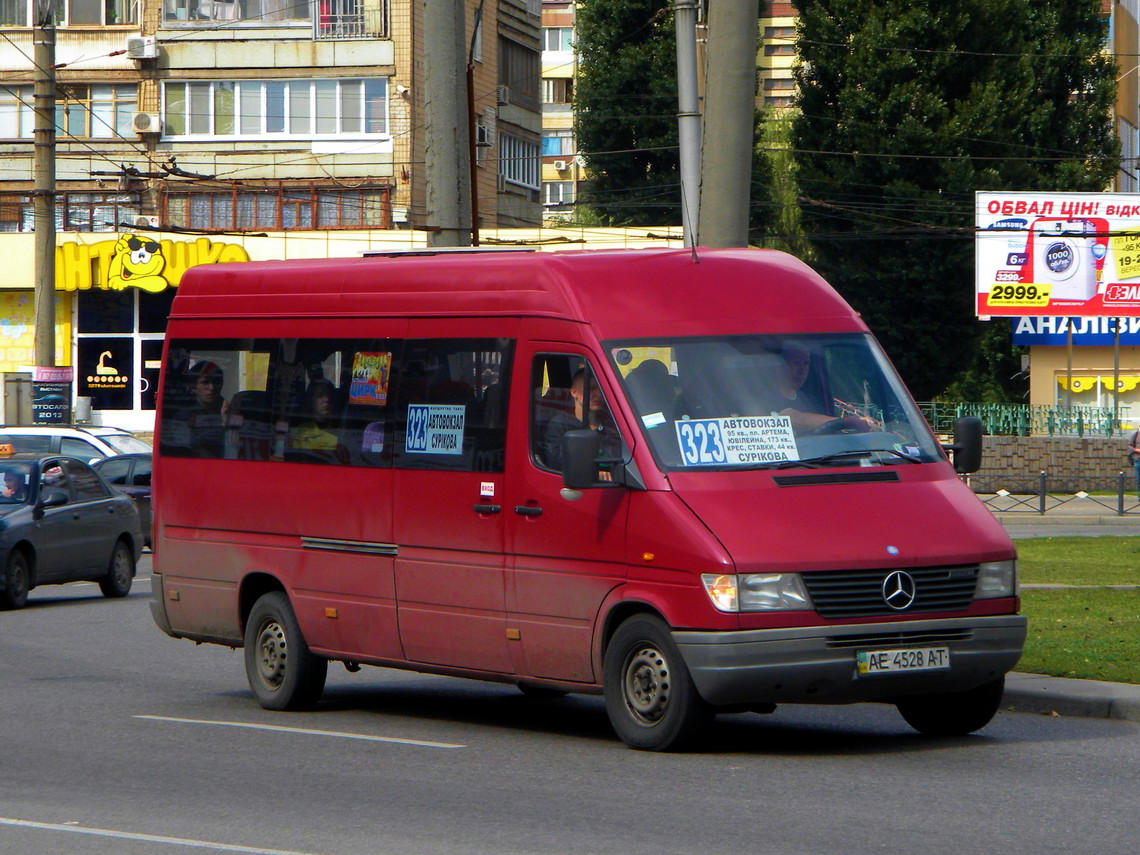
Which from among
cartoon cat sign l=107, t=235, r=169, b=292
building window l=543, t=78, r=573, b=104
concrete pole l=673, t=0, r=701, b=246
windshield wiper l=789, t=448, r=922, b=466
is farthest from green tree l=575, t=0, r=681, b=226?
windshield wiper l=789, t=448, r=922, b=466

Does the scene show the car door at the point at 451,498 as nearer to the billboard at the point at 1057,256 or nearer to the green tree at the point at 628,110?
→ the billboard at the point at 1057,256

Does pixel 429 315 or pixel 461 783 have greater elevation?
pixel 429 315

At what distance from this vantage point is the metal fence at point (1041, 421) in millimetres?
42688

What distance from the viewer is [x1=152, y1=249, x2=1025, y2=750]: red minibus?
361 inches

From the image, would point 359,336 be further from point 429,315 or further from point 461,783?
point 461,783

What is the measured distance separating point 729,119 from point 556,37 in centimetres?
9016

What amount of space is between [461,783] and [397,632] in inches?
83.6

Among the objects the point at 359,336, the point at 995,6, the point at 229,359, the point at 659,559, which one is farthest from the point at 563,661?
the point at 995,6

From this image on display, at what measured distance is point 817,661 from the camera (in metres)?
9.05

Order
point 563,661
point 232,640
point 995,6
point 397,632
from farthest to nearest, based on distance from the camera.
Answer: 1. point 995,6
2. point 232,640
3. point 397,632
4. point 563,661

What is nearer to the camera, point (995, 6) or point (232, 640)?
point (232, 640)

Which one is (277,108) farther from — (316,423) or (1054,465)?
(316,423)

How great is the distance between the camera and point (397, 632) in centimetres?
1092

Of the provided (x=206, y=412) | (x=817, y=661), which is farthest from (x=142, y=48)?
(x=817, y=661)
